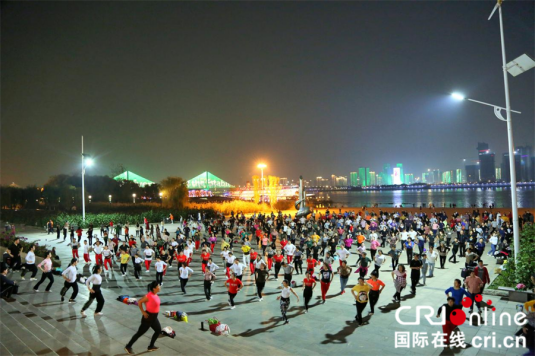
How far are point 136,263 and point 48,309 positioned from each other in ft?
13.8

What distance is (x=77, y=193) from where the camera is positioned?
Answer: 65312mm

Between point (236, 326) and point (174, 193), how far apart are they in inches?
A: 1732

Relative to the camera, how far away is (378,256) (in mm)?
12070

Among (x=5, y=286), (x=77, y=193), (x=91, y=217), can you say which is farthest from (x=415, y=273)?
(x=77, y=193)

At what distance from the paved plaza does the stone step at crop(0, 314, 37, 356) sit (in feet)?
0.06

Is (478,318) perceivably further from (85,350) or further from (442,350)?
(85,350)

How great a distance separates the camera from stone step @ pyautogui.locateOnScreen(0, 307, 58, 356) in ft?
21.5

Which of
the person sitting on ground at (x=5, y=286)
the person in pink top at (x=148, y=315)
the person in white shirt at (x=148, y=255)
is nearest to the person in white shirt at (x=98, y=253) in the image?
the person in white shirt at (x=148, y=255)

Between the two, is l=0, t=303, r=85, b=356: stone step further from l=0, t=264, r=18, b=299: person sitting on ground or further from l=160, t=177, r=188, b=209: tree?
l=160, t=177, r=188, b=209: tree

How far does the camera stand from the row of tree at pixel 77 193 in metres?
51.2

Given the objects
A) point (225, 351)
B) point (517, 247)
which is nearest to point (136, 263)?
point (225, 351)

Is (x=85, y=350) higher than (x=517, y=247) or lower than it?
lower

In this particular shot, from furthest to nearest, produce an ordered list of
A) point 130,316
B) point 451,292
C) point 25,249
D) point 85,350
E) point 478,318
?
point 25,249 → point 130,316 → point 478,318 → point 451,292 → point 85,350

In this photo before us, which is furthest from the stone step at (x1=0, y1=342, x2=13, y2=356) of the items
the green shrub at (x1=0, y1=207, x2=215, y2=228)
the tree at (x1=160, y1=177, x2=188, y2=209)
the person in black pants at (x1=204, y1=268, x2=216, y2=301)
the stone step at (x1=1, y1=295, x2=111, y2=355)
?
the tree at (x1=160, y1=177, x2=188, y2=209)
